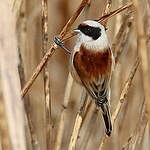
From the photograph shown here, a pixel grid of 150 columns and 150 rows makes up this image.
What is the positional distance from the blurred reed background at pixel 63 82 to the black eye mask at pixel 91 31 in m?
0.04

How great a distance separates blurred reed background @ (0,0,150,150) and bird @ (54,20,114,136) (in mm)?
41

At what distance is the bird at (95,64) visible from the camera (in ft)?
4.46

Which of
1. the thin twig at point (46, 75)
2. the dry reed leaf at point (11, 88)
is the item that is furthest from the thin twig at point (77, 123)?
the dry reed leaf at point (11, 88)

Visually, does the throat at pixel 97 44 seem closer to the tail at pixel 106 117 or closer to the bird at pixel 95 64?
the bird at pixel 95 64

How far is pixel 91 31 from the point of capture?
1325 millimetres

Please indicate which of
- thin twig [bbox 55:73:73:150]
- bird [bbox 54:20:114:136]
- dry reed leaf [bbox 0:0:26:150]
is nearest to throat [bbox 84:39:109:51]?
bird [bbox 54:20:114:136]

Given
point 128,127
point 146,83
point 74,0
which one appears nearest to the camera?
point 146,83

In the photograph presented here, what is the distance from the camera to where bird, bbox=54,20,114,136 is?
1358 mm

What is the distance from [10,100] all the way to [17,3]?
724mm

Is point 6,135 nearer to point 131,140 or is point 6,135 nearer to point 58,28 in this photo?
point 131,140

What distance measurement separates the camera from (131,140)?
133 cm

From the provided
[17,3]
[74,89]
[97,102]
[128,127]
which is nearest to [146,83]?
[97,102]

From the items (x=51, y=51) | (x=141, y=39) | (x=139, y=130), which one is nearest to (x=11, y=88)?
(x=141, y=39)

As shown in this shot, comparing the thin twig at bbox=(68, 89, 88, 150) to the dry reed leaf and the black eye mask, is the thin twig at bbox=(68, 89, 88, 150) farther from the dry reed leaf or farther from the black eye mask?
the dry reed leaf
